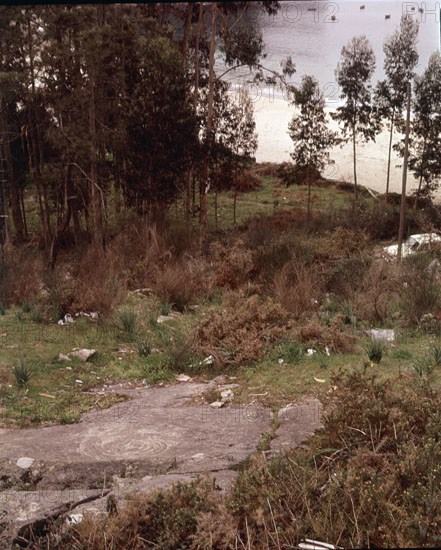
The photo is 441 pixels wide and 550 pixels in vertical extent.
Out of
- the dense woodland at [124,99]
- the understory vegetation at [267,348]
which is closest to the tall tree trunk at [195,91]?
the dense woodland at [124,99]

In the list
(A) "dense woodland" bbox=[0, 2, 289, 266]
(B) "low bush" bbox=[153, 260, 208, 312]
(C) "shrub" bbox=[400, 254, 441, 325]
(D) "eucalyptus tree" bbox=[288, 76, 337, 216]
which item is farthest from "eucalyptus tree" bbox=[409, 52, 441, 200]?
(B) "low bush" bbox=[153, 260, 208, 312]

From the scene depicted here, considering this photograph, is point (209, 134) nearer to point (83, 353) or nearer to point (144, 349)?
point (144, 349)

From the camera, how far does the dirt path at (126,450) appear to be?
317 cm

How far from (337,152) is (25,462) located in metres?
5.58

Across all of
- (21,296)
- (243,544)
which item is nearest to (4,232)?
(21,296)

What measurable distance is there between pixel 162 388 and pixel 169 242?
175cm

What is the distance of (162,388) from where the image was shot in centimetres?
427

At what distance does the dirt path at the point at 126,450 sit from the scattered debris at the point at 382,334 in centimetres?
120

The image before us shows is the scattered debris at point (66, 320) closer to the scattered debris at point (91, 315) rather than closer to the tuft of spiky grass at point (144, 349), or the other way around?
the scattered debris at point (91, 315)

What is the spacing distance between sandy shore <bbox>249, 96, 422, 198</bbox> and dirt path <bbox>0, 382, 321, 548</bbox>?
3.44 m

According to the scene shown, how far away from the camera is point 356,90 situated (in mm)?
5711

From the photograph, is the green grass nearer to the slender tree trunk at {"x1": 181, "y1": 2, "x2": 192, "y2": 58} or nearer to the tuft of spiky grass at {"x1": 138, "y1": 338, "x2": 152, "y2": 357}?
the tuft of spiky grass at {"x1": 138, "y1": 338, "x2": 152, "y2": 357}

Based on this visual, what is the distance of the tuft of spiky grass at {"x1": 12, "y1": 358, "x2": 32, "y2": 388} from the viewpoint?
153 inches

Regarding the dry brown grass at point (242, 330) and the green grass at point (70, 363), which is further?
the dry brown grass at point (242, 330)
